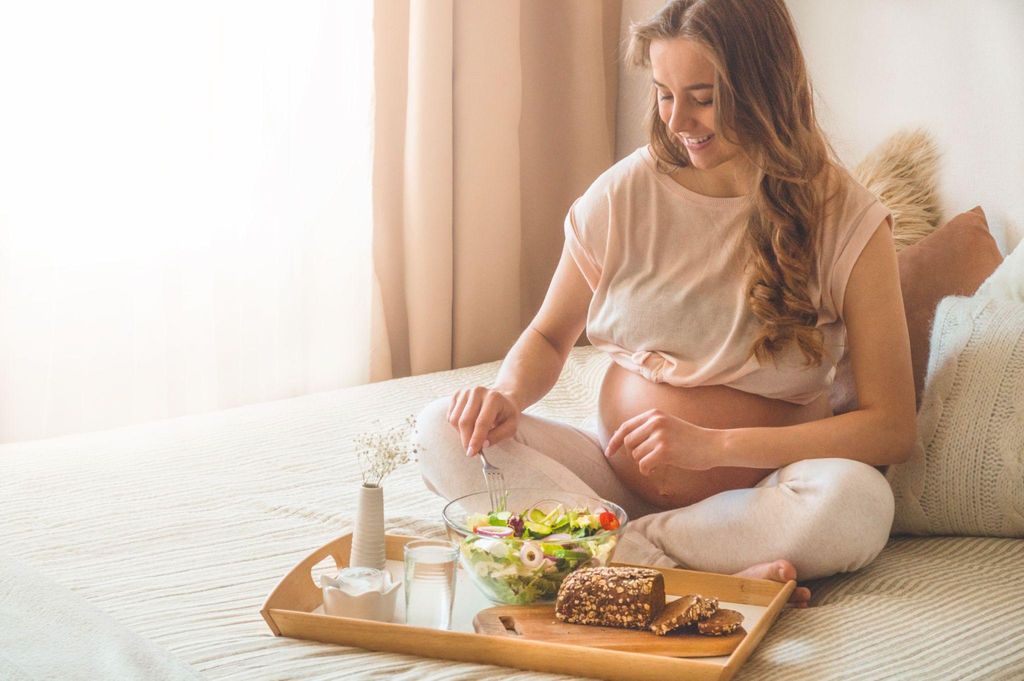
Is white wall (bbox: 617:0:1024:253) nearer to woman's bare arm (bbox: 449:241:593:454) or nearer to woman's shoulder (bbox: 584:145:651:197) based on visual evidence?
woman's shoulder (bbox: 584:145:651:197)

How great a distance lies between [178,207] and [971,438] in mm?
1622

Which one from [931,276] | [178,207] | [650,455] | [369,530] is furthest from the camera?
[178,207]

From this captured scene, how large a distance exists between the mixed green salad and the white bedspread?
0.13 m

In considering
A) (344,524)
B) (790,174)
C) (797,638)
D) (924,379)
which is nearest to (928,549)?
(924,379)

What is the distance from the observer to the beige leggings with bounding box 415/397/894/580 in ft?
4.48

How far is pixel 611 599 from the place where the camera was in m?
1.19

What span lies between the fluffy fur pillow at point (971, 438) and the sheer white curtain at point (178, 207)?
148 cm

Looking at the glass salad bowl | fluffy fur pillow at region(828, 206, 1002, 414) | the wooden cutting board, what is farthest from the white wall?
the wooden cutting board

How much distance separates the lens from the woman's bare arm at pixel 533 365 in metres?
1.51

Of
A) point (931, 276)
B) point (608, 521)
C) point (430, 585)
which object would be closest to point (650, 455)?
point (608, 521)

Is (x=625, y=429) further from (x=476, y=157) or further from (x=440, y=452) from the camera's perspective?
(x=476, y=157)

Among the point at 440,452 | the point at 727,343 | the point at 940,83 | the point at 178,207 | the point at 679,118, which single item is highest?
the point at 940,83

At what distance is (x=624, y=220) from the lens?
1644mm

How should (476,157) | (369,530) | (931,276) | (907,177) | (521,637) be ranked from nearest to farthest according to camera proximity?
(521,637)
(369,530)
(931,276)
(907,177)
(476,157)
